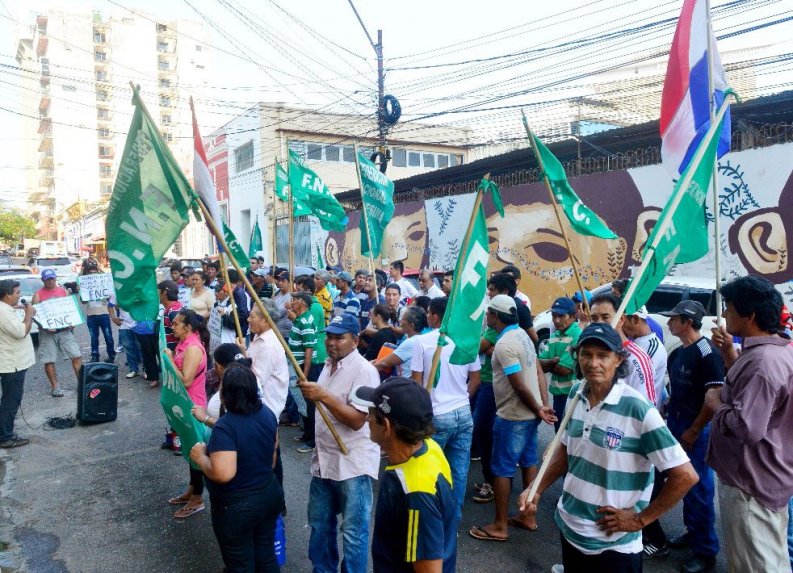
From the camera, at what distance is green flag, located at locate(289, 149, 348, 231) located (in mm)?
8773

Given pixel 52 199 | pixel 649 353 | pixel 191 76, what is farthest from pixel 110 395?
pixel 52 199

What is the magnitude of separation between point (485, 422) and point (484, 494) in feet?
2.15

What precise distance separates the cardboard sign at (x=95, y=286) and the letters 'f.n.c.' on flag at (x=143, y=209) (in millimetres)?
7350

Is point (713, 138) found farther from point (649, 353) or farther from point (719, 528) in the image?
point (719, 528)

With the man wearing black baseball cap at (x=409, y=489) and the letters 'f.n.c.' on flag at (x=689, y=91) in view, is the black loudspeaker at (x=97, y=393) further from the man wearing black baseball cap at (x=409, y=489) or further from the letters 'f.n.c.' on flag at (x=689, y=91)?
the letters 'f.n.c.' on flag at (x=689, y=91)

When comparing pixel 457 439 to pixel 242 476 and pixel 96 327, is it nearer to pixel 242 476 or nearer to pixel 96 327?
pixel 242 476

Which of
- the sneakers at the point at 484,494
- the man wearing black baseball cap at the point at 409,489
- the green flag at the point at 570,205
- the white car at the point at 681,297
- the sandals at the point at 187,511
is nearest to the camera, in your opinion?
the man wearing black baseball cap at the point at 409,489

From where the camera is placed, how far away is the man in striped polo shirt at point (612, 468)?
239 centimetres

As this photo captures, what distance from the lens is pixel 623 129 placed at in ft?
38.3

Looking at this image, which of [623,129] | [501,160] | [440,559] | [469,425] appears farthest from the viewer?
[501,160]

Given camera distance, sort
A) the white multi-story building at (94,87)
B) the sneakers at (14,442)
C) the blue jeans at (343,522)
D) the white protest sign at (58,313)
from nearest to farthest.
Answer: the blue jeans at (343,522) < the sneakers at (14,442) < the white protest sign at (58,313) < the white multi-story building at (94,87)

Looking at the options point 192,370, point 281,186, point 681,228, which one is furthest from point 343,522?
point 281,186

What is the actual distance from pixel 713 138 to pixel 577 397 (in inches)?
71.1

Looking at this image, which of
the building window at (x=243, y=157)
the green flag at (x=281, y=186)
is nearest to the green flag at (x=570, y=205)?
the green flag at (x=281, y=186)
